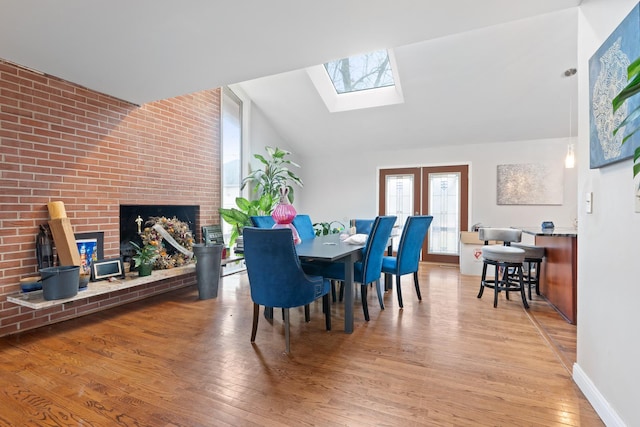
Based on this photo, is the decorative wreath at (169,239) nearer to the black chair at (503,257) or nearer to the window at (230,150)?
the window at (230,150)

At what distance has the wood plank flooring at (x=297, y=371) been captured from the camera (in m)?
1.55

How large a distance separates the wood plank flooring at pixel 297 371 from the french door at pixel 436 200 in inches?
109

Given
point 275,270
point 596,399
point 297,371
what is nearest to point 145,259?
point 275,270

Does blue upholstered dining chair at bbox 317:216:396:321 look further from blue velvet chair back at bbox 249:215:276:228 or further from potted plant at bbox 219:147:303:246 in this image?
potted plant at bbox 219:147:303:246

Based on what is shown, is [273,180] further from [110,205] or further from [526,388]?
[526,388]

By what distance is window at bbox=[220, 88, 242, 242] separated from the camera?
4.91 meters

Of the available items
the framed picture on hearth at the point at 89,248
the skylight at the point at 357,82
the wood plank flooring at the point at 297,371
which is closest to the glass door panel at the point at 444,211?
the skylight at the point at 357,82

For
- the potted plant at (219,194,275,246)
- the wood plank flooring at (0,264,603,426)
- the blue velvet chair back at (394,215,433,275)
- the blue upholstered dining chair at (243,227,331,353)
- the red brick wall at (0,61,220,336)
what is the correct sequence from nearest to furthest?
1. the wood plank flooring at (0,264,603,426)
2. the blue upholstered dining chair at (243,227,331,353)
3. the red brick wall at (0,61,220,336)
4. the blue velvet chair back at (394,215,433,275)
5. the potted plant at (219,194,275,246)

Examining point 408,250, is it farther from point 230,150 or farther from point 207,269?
point 230,150

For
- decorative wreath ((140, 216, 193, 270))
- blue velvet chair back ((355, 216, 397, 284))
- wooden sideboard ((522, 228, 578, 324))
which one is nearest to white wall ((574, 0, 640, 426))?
wooden sideboard ((522, 228, 578, 324))

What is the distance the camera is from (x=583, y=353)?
1773mm

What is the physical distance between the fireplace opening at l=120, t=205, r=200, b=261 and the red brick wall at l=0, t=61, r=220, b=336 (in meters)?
0.20

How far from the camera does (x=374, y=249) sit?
2.83m

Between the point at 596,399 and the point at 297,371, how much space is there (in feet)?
5.30
